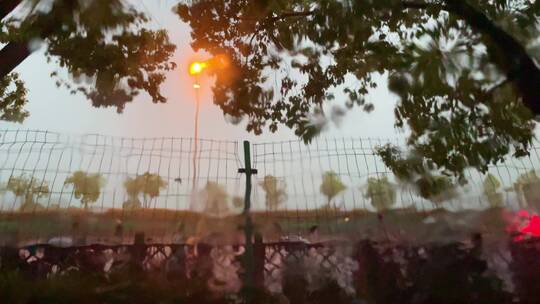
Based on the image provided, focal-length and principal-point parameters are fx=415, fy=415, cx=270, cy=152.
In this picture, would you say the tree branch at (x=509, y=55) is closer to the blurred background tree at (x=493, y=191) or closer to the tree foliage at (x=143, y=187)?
the blurred background tree at (x=493, y=191)

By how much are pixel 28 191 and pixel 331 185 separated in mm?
3727

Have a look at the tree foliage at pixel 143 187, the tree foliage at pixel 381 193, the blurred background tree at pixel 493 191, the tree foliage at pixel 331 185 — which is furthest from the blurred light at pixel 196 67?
the blurred background tree at pixel 493 191

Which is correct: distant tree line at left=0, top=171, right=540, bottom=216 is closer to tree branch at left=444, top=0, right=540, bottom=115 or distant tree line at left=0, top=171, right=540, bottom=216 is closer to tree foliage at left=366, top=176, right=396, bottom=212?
tree foliage at left=366, top=176, right=396, bottom=212

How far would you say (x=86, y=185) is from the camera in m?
5.05

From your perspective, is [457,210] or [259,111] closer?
[457,210]

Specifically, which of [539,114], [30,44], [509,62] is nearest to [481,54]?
[509,62]

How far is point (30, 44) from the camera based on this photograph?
516 centimetres

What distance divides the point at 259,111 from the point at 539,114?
4.05m

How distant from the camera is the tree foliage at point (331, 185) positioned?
5.22 m

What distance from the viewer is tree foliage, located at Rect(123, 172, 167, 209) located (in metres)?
A: 5.00

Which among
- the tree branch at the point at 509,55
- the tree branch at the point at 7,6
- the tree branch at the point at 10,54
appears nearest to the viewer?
the tree branch at the point at 509,55

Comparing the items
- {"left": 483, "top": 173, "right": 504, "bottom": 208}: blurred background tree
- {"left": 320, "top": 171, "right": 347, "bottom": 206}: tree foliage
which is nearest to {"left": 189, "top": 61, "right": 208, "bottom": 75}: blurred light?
{"left": 320, "top": 171, "right": 347, "bottom": 206}: tree foliage

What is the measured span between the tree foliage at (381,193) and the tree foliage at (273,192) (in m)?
1.12

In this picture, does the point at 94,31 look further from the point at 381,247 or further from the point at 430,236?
the point at 430,236
